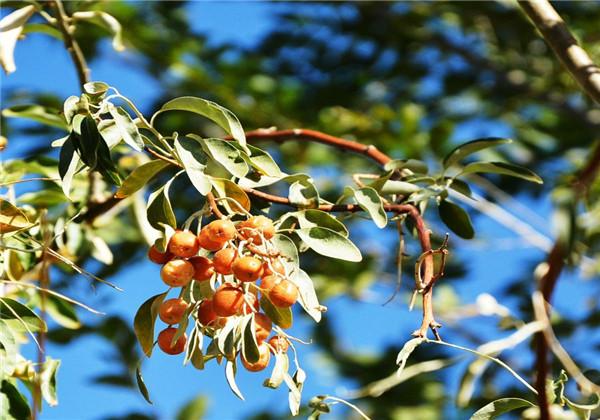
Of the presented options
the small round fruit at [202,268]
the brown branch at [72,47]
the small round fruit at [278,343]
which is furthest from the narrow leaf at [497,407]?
the brown branch at [72,47]

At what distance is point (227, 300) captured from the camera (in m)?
0.83

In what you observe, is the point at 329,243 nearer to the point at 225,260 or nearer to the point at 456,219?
the point at 225,260

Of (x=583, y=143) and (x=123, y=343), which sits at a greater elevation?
(x=123, y=343)

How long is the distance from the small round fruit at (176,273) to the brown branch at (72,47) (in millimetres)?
444

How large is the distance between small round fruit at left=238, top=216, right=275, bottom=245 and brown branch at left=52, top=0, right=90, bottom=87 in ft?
1.43

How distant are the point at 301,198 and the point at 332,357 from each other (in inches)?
77.7

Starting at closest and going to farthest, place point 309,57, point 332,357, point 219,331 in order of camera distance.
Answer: point 219,331, point 332,357, point 309,57

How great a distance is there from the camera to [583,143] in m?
2.85

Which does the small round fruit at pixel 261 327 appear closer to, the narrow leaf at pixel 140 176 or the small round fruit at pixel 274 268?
the small round fruit at pixel 274 268

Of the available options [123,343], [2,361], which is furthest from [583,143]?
[2,361]

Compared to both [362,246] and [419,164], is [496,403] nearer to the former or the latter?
[419,164]

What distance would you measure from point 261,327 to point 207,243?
0.10m

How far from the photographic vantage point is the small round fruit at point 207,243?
844 millimetres

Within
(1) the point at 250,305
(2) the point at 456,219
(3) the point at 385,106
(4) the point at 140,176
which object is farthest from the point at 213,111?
(3) the point at 385,106
